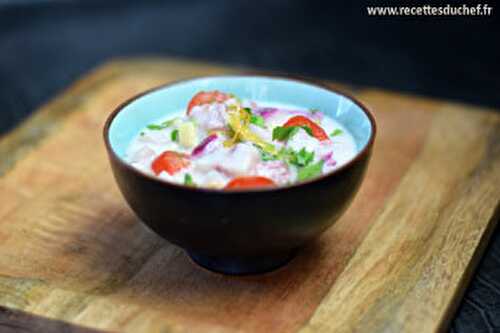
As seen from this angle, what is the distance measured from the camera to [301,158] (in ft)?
5.82

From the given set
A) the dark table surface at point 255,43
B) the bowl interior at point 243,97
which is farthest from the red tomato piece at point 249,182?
the dark table surface at point 255,43

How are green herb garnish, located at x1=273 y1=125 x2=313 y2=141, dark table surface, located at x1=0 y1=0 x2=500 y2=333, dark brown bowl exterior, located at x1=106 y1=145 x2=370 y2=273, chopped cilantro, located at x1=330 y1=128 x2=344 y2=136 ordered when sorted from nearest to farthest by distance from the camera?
dark brown bowl exterior, located at x1=106 y1=145 x2=370 y2=273 → green herb garnish, located at x1=273 y1=125 x2=313 y2=141 → chopped cilantro, located at x1=330 y1=128 x2=344 y2=136 → dark table surface, located at x1=0 y1=0 x2=500 y2=333

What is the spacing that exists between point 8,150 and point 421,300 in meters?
1.45

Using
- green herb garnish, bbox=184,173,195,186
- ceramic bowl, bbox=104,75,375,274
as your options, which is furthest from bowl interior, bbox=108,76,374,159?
green herb garnish, bbox=184,173,195,186

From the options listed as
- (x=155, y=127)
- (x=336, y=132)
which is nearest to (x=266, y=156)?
(x=336, y=132)

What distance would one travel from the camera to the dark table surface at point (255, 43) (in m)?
3.27

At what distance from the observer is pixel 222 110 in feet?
6.32

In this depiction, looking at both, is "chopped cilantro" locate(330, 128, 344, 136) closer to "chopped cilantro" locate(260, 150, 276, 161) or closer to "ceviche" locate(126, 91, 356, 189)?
"ceviche" locate(126, 91, 356, 189)

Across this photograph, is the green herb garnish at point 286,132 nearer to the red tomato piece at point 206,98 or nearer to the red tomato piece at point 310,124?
the red tomato piece at point 310,124

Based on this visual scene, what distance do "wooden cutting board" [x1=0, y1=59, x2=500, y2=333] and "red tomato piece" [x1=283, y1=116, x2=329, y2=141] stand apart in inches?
11.7

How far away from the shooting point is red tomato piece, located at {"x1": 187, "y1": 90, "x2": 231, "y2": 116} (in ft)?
6.77

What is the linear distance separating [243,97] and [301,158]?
20.2 inches

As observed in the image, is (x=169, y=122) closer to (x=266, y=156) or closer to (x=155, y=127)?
(x=155, y=127)

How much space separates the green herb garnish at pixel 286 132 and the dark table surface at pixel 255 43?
141 cm
